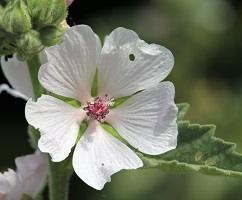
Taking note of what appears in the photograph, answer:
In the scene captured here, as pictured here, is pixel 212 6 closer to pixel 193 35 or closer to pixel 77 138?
pixel 193 35

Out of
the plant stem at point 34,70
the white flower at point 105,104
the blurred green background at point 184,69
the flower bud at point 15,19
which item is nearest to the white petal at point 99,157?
the white flower at point 105,104

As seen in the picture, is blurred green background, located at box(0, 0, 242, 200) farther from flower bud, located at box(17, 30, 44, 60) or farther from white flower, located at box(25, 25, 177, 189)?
flower bud, located at box(17, 30, 44, 60)

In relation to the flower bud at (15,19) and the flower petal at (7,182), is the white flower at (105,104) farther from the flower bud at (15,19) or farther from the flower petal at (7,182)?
the flower petal at (7,182)

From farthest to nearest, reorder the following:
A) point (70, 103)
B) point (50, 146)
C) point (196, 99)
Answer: point (196, 99) < point (70, 103) < point (50, 146)

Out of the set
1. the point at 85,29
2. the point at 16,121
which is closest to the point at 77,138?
the point at 85,29

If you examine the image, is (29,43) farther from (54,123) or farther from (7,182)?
(7,182)

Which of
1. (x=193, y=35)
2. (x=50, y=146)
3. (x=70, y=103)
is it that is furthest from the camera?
(x=193, y=35)

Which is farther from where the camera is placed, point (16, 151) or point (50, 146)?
point (16, 151)
